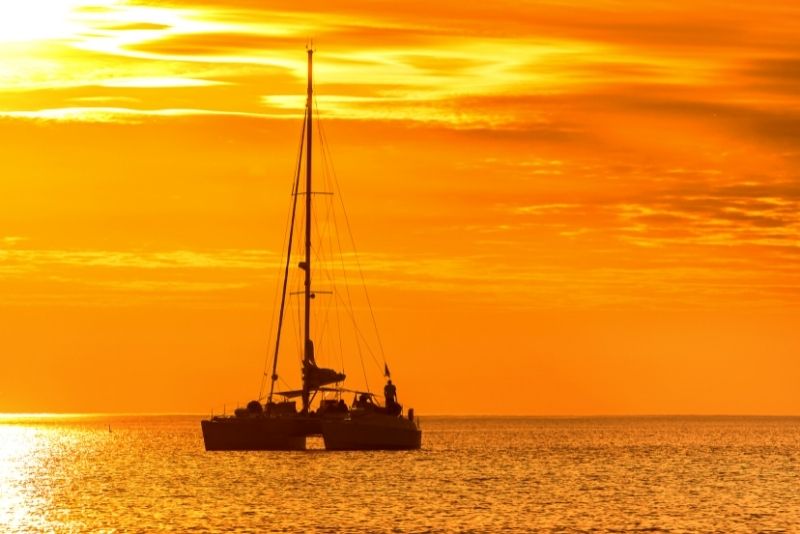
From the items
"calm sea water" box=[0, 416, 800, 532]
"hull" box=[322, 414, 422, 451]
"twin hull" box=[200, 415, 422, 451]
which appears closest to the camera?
"calm sea water" box=[0, 416, 800, 532]

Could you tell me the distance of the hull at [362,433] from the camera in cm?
14838

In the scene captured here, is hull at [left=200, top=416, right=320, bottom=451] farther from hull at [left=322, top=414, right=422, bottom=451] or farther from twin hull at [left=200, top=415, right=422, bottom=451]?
hull at [left=322, top=414, right=422, bottom=451]

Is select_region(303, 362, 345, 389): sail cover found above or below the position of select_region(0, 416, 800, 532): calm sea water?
above

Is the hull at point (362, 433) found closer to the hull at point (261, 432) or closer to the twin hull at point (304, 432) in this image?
the twin hull at point (304, 432)

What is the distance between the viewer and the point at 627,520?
102062 mm

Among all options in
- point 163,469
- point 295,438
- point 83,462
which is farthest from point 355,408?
point 83,462

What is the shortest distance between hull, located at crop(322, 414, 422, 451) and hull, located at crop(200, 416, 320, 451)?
1.72m

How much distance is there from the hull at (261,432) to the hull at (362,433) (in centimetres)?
172

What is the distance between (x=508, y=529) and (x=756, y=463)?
90.4 metres

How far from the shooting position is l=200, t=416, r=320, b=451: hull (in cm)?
14800

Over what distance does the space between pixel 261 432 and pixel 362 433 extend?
8016mm

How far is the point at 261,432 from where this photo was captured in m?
148

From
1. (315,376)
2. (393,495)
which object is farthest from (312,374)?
(393,495)

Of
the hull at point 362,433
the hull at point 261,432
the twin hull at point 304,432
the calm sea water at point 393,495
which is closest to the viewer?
the calm sea water at point 393,495
